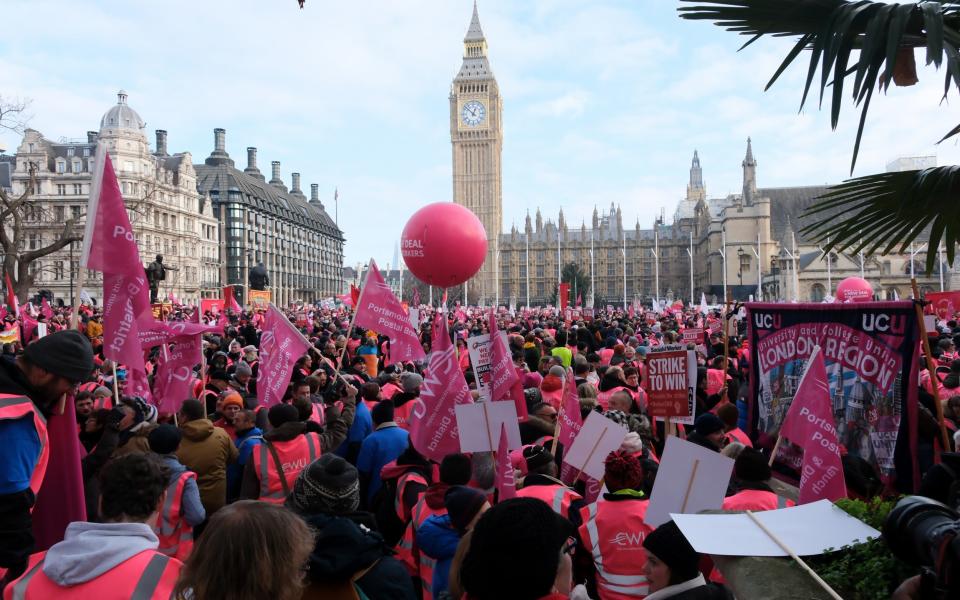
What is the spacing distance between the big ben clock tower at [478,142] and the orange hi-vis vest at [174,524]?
94083mm

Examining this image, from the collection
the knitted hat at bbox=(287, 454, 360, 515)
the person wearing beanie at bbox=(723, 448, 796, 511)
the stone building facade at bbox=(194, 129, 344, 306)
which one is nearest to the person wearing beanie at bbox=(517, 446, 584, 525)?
the person wearing beanie at bbox=(723, 448, 796, 511)

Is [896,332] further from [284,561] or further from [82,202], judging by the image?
[82,202]

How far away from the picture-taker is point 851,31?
2887mm

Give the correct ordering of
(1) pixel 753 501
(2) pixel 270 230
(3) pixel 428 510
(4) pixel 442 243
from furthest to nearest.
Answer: (2) pixel 270 230 < (4) pixel 442 243 < (3) pixel 428 510 < (1) pixel 753 501

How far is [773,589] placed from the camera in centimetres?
183

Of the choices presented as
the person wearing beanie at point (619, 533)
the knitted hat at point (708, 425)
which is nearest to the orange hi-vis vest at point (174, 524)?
the person wearing beanie at point (619, 533)

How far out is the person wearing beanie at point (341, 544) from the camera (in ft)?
8.19

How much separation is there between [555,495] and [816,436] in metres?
1.31

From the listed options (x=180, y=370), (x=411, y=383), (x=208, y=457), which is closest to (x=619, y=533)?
(x=208, y=457)

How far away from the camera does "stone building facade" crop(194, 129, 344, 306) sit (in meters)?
72.6

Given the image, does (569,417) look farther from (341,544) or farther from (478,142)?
(478,142)

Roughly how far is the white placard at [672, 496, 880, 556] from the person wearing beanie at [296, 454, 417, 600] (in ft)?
3.49

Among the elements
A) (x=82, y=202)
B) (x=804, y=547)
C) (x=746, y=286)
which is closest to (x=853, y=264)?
(x=746, y=286)

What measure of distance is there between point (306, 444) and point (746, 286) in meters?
67.4
